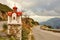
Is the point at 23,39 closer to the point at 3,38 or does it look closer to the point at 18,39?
the point at 18,39

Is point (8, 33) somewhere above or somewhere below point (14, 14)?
below

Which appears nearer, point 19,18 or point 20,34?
point 20,34

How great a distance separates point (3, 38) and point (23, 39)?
2.71m

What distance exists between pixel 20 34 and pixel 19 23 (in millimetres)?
1113

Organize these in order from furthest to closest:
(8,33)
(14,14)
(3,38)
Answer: (14,14) → (8,33) → (3,38)

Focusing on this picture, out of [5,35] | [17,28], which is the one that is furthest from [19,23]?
[5,35]

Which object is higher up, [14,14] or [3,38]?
[14,14]

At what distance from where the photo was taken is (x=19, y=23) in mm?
19797

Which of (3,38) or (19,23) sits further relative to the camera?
(19,23)

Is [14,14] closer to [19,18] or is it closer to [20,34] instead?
[19,18]

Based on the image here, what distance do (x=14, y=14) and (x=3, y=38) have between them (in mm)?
3243

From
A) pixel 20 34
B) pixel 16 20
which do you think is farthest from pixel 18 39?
pixel 16 20

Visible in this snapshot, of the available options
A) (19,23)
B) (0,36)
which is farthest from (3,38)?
(19,23)

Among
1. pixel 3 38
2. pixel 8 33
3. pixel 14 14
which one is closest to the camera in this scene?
pixel 3 38
